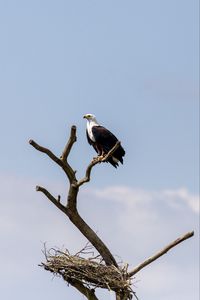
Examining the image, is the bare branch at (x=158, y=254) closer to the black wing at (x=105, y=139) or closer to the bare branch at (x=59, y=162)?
the bare branch at (x=59, y=162)

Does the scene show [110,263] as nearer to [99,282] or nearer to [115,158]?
[99,282]

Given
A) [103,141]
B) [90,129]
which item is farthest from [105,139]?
[90,129]

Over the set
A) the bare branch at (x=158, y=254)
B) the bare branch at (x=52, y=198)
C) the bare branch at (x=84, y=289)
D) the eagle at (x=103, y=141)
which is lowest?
the bare branch at (x=84, y=289)

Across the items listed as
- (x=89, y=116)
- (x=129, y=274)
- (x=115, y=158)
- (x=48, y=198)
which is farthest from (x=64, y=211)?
(x=89, y=116)

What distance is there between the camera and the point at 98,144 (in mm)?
17312

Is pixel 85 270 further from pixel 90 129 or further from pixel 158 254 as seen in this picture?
pixel 90 129

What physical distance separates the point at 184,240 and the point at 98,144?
3.90 meters

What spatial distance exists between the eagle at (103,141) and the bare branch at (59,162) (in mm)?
2942

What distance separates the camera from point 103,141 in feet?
56.5

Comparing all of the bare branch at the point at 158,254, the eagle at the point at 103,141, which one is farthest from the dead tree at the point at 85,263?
the eagle at the point at 103,141

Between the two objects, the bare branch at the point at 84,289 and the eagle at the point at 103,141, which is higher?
the eagle at the point at 103,141

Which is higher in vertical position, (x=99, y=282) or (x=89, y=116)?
(x=89, y=116)

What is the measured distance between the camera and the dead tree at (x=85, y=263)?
541 inches

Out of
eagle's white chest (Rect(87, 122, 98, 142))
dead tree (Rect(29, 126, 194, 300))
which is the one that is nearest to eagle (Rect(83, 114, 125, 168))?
eagle's white chest (Rect(87, 122, 98, 142))
